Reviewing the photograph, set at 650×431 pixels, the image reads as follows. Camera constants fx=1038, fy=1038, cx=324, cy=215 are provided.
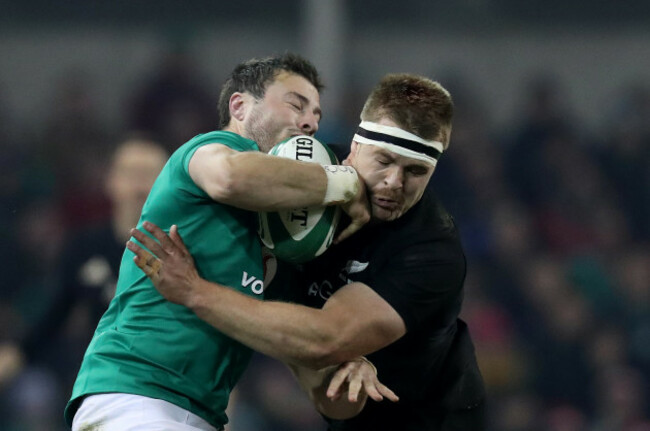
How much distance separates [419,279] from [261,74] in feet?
3.19

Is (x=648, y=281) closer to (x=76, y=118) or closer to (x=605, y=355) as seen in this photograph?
(x=605, y=355)

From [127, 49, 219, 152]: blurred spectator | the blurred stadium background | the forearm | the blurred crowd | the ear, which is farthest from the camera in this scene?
[127, 49, 219, 152]: blurred spectator

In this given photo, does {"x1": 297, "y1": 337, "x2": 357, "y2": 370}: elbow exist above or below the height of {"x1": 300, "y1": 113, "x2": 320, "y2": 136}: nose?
below

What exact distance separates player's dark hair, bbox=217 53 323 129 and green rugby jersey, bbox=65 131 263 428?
0.46 meters

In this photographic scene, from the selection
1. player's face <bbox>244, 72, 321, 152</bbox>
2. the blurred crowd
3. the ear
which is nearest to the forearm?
player's face <bbox>244, 72, 321, 152</bbox>

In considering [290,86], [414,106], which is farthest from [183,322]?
[414,106]

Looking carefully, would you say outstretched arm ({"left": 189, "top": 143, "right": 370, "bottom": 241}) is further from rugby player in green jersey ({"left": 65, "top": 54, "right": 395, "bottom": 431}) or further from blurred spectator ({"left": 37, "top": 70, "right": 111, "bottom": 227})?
blurred spectator ({"left": 37, "top": 70, "right": 111, "bottom": 227})

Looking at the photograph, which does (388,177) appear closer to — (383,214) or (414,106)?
(383,214)

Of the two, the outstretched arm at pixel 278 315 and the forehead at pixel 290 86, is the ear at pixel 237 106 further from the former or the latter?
the outstretched arm at pixel 278 315

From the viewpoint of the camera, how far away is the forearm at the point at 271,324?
3275mm

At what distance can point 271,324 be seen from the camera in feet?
10.9

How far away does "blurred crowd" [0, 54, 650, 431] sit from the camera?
7449 millimetres

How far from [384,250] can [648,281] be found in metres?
5.04

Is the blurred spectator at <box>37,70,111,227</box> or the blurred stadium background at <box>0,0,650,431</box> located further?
the blurred spectator at <box>37,70,111,227</box>
